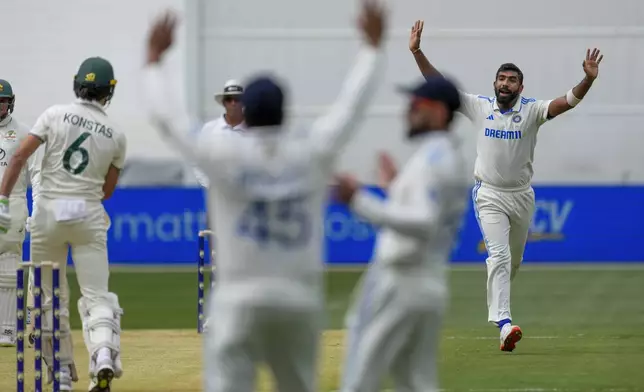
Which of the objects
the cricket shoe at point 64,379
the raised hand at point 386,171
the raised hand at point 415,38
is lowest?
the cricket shoe at point 64,379

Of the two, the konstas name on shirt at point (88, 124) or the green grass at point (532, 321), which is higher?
the konstas name on shirt at point (88, 124)

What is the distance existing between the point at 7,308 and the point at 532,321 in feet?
14.8

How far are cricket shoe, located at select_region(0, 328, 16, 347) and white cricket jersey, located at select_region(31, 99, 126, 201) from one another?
295 cm

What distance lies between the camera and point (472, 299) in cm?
1373

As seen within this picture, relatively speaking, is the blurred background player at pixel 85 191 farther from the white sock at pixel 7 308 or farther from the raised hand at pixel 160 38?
the white sock at pixel 7 308

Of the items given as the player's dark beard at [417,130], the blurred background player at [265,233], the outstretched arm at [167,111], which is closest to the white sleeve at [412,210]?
the blurred background player at [265,233]

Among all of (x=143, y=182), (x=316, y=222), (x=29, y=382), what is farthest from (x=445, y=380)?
(x=143, y=182)

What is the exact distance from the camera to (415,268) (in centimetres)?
573

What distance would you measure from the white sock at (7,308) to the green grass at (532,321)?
175 centimetres

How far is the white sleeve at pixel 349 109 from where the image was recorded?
213 inches

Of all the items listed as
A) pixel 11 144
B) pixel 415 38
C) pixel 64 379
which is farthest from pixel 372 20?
pixel 11 144

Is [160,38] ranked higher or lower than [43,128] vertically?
higher

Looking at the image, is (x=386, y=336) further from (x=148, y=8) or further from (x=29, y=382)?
(x=148, y=8)

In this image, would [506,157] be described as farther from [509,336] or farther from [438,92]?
[438,92]
